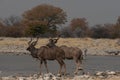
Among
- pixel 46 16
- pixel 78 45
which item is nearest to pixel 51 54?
pixel 78 45

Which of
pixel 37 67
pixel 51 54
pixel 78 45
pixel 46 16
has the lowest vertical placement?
pixel 37 67

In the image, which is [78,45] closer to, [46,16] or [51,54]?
[51,54]

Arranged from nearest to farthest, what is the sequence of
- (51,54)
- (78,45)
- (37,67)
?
(51,54) < (37,67) < (78,45)

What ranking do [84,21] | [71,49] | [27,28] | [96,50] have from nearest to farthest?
[71,49] < [96,50] < [27,28] < [84,21]

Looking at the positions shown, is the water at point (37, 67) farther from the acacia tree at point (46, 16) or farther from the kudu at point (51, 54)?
the acacia tree at point (46, 16)

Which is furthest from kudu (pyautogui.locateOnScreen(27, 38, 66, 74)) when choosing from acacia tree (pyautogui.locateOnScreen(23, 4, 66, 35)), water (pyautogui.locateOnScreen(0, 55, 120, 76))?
acacia tree (pyautogui.locateOnScreen(23, 4, 66, 35))

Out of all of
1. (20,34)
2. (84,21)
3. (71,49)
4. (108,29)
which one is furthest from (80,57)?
(84,21)

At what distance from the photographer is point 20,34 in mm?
A: 97750

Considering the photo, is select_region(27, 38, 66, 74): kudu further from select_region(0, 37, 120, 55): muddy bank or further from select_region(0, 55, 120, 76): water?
select_region(0, 37, 120, 55): muddy bank

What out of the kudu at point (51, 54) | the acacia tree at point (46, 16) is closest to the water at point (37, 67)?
the kudu at point (51, 54)

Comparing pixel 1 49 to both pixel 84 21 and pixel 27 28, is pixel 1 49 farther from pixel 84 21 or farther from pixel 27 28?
pixel 84 21

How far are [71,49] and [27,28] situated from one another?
66867mm

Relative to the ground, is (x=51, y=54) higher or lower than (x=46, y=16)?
lower

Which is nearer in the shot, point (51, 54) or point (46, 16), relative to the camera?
point (51, 54)
